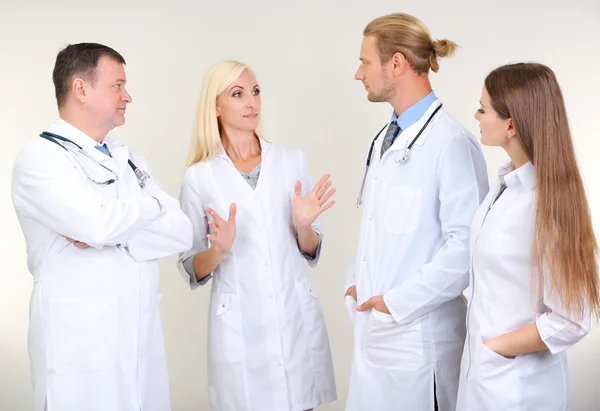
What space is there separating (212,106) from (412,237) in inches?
39.8

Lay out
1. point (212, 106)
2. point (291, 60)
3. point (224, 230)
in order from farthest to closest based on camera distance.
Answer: point (291, 60) < point (212, 106) < point (224, 230)

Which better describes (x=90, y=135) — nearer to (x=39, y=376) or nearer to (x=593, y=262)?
(x=39, y=376)

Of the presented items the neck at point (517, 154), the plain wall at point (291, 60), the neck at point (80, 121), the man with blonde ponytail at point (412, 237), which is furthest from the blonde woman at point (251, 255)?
the plain wall at point (291, 60)

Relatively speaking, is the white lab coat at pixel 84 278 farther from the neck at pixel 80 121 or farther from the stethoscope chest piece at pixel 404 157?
the stethoscope chest piece at pixel 404 157

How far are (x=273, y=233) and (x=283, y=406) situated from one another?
67 cm

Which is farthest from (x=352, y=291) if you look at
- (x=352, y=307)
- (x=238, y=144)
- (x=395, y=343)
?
(x=238, y=144)

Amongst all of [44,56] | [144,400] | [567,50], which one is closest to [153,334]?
[144,400]

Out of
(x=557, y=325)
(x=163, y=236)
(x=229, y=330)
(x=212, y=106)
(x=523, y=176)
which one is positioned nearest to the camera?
(x=557, y=325)

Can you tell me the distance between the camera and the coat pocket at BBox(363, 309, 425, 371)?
291cm

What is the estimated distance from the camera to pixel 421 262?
293 cm

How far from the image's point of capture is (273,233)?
3301mm

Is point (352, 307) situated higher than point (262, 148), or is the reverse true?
point (262, 148)

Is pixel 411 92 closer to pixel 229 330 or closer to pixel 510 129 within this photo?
pixel 510 129

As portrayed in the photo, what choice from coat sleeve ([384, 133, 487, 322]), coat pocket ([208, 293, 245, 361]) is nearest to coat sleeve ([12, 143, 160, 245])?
coat pocket ([208, 293, 245, 361])
